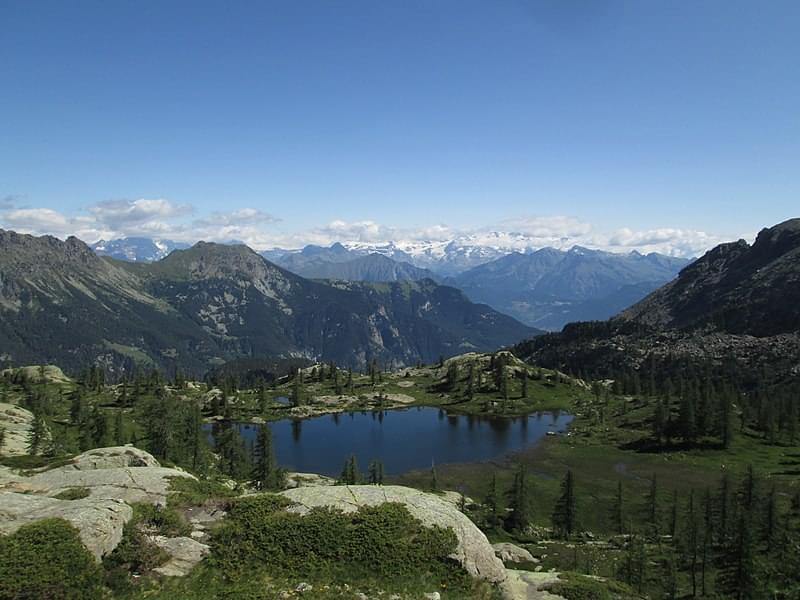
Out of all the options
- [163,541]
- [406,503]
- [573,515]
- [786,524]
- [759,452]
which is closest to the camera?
[163,541]

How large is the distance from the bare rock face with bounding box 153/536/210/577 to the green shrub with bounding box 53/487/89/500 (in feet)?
21.5

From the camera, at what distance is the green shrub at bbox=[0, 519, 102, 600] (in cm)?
2053

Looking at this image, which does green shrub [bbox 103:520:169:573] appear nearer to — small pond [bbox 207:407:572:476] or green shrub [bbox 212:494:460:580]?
green shrub [bbox 212:494:460:580]

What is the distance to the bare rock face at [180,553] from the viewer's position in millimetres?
24516

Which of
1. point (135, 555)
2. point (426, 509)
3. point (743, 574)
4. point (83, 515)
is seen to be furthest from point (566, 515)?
point (83, 515)

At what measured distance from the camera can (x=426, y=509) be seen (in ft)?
95.4

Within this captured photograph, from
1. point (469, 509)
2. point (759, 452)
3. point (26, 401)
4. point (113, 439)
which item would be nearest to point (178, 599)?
point (469, 509)

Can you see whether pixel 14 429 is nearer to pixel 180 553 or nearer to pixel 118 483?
pixel 118 483

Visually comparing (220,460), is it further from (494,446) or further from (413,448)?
(494,446)

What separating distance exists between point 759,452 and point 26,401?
252 meters

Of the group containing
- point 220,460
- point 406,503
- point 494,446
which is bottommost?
point 494,446

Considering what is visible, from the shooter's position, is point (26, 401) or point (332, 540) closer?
point (332, 540)

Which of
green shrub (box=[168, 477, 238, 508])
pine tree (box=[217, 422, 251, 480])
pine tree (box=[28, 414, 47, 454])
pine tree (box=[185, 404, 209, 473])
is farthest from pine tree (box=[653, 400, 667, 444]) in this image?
green shrub (box=[168, 477, 238, 508])

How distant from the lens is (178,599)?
22.7m
